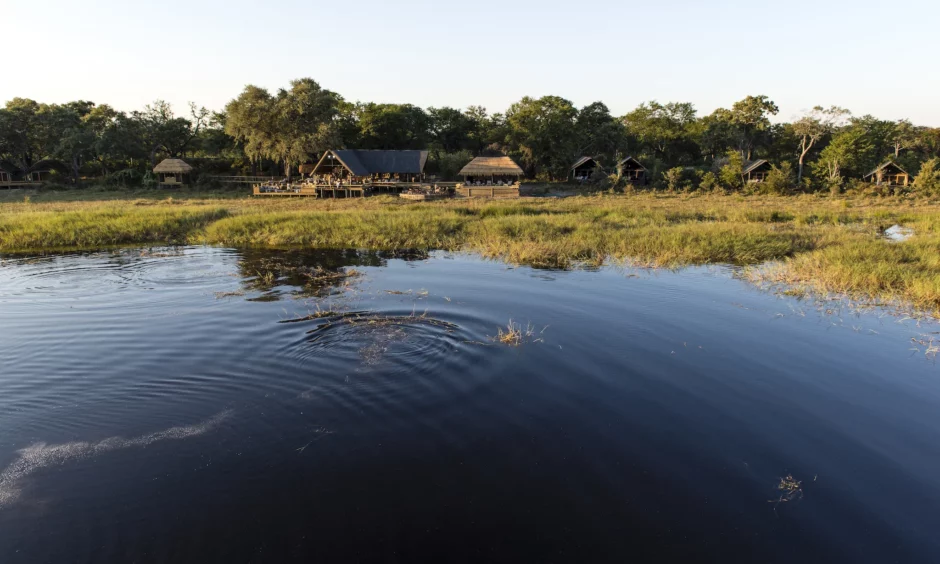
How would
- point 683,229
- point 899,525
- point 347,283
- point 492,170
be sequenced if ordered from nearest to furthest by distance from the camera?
1. point 899,525
2. point 347,283
3. point 683,229
4. point 492,170

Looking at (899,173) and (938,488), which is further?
(899,173)

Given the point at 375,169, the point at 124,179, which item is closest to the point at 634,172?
the point at 375,169

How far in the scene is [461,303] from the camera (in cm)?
1190

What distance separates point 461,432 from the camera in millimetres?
6594

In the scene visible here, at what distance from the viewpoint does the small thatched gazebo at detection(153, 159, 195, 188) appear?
47188 millimetres

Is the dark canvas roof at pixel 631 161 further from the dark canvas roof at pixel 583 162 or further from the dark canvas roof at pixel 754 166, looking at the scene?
the dark canvas roof at pixel 754 166

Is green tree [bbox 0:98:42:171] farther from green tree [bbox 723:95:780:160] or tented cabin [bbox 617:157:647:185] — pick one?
green tree [bbox 723:95:780:160]

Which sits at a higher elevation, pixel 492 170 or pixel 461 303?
pixel 492 170

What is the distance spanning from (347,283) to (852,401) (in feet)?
36.5

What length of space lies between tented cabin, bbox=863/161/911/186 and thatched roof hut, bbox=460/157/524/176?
34.1m

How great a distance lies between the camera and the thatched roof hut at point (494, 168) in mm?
45125

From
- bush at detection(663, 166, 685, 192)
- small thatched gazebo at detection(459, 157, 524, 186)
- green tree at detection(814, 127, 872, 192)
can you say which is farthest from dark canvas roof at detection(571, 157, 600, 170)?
green tree at detection(814, 127, 872, 192)

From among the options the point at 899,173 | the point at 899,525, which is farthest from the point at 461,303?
the point at 899,173

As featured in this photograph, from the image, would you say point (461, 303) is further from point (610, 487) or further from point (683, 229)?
point (683, 229)
